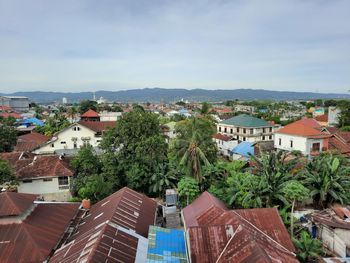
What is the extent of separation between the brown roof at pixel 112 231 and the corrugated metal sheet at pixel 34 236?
0.75m

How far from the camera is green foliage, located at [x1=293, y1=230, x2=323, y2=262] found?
15.7m

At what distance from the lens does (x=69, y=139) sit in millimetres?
41344

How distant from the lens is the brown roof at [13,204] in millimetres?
15453

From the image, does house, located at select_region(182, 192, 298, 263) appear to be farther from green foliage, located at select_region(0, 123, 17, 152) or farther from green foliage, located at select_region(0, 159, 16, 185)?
green foliage, located at select_region(0, 123, 17, 152)

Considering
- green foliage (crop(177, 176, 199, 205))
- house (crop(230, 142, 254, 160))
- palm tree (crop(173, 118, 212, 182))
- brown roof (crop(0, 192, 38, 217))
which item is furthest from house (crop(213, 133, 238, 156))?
brown roof (crop(0, 192, 38, 217))

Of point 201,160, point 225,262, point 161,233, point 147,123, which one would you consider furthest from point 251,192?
point 147,123

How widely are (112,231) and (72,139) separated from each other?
29172mm

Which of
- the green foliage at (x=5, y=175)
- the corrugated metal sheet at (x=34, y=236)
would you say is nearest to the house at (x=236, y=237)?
the corrugated metal sheet at (x=34, y=236)

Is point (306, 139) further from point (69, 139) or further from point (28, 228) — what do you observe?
point (28, 228)

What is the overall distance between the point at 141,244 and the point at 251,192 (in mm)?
9413

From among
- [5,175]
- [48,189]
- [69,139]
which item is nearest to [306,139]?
[48,189]

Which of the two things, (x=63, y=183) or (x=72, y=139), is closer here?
(x=63, y=183)

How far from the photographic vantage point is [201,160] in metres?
25.7

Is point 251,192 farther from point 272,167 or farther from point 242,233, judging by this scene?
point 242,233
